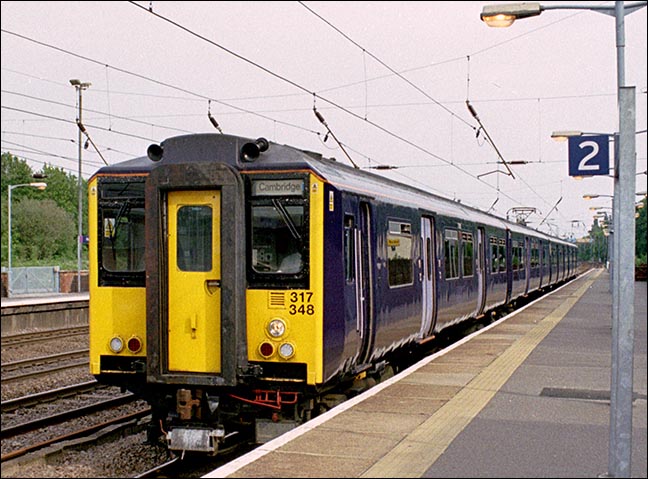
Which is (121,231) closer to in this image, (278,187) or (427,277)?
(278,187)

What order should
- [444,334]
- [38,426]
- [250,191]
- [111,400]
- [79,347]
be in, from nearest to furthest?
[250,191], [38,426], [111,400], [444,334], [79,347]

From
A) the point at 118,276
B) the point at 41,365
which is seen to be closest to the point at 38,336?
the point at 41,365

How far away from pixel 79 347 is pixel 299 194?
13137 millimetres

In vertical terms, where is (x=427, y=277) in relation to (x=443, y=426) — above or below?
above

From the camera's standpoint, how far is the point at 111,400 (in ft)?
41.1

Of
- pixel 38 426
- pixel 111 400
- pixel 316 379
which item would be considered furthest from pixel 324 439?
pixel 111 400

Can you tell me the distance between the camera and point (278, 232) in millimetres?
8758

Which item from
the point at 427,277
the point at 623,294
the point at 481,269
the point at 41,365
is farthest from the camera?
the point at 481,269

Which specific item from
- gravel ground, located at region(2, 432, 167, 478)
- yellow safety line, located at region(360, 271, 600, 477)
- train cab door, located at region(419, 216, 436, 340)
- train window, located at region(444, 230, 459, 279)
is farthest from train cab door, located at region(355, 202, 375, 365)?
train window, located at region(444, 230, 459, 279)

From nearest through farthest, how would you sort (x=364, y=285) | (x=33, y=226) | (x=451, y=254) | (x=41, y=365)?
(x=364, y=285) → (x=451, y=254) → (x=41, y=365) → (x=33, y=226)

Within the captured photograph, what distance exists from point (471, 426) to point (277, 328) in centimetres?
220

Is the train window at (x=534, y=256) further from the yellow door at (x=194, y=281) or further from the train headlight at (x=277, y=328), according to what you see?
the yellow door at (x=194, y=281)

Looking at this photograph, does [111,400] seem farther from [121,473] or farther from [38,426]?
[121,473]

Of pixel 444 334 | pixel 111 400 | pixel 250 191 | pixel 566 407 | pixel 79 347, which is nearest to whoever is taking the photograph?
pixel 250 191
